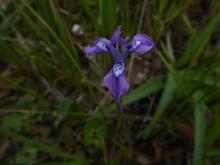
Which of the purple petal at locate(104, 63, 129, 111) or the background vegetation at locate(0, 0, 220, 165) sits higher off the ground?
the background vegetation at locate(0, 0, 220, 165)

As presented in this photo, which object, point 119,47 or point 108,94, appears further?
point 108,94

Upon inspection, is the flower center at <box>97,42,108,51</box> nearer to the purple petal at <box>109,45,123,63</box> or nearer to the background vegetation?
the purple petal at <box>109,45,123,63</box>

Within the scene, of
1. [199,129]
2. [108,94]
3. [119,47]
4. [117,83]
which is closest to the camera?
[117,83]

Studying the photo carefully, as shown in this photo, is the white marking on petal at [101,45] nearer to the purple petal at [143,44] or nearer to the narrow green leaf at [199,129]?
the purple petal at [143,44]

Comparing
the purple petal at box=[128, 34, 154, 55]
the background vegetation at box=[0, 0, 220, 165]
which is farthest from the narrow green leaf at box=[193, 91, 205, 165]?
the purple petal at box=[128, 34, 154, 55]

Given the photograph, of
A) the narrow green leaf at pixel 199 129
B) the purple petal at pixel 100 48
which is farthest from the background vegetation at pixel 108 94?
the purple petal at pixel 100 48

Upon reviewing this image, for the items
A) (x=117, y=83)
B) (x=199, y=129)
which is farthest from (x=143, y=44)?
(x=199, y=129)

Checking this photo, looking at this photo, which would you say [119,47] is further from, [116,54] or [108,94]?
[108,94]
